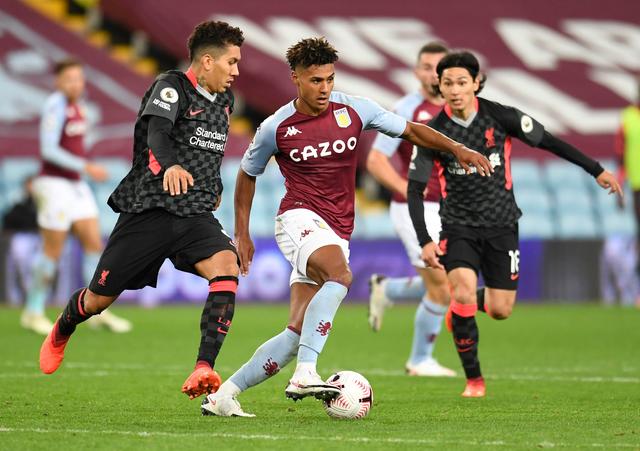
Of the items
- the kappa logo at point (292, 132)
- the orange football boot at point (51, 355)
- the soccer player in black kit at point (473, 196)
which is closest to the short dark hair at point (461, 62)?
the soccer player in black kit at point (473, 196)

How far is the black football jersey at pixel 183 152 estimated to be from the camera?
6.90m

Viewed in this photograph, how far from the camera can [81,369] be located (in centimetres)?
958

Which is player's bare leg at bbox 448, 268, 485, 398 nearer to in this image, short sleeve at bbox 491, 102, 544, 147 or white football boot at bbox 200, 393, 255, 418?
short sleeve at bbox 491, 102, 544, 147

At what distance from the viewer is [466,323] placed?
8.05 meters

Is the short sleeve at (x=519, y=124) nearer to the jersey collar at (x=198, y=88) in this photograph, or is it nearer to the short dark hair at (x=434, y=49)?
the short dark hair at (x=434, y=49)

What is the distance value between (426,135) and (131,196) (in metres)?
1.67

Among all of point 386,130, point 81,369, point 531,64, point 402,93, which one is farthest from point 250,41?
point 386,130

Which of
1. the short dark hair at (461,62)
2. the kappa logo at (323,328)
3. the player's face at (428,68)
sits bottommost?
the kappa logo at (323,328)

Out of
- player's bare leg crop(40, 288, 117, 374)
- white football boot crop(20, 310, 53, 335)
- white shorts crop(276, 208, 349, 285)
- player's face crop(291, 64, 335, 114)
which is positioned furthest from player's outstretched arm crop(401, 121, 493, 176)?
white football boot crop(20, 310, 53, 335)

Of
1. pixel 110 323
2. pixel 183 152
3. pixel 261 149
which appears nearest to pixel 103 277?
pixel 183 152

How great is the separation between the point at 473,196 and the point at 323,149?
163 centimetres

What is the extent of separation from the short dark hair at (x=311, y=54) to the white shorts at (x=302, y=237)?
80 centimetres

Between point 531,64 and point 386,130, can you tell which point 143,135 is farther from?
point 531,64

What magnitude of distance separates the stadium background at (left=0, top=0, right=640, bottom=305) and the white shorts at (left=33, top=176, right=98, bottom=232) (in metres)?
7.32
